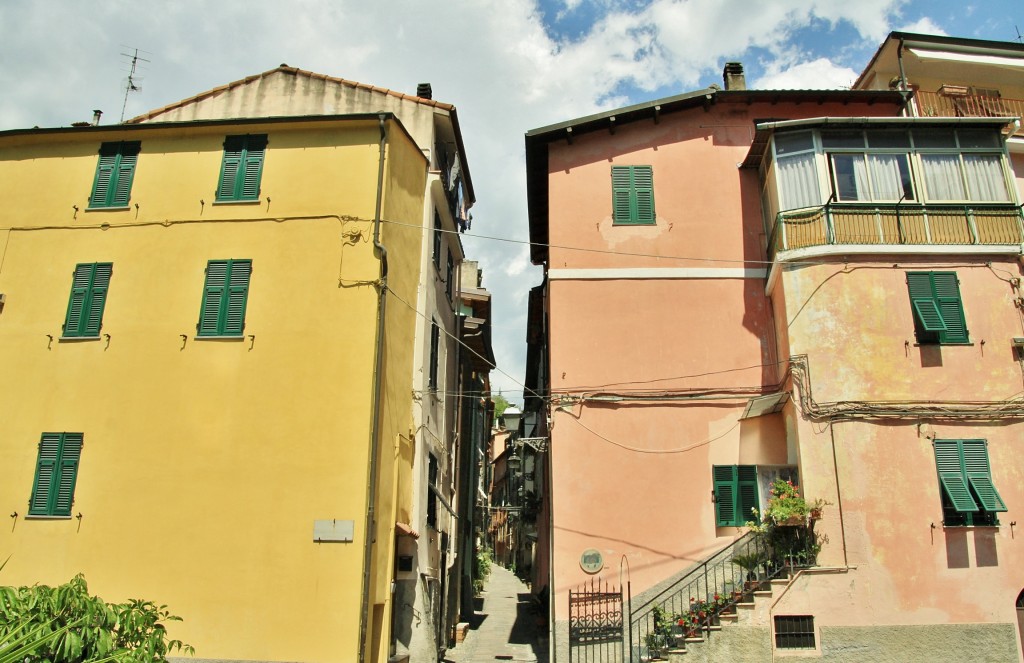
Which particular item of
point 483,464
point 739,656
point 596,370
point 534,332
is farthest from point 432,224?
point 483,464

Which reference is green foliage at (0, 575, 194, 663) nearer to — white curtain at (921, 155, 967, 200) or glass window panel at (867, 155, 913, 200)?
glass window panel at (867, 155, 913, 200)

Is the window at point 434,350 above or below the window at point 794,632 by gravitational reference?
above

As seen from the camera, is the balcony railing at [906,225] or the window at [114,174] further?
the window at [114,174]

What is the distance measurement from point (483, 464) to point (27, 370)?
26222mm

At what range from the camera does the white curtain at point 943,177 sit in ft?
54.0

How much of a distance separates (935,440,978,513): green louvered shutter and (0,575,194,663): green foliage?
13216 millimetres

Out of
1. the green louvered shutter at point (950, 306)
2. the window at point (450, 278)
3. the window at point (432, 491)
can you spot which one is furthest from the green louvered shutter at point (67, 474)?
the green louvered shutter at point (950, 306)

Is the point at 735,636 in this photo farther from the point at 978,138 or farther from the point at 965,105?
the point at 965,105

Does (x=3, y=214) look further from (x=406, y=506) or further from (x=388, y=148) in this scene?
(x=406, y=506)

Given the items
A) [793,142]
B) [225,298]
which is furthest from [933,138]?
[225,298]

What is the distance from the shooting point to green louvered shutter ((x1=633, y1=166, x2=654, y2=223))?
18094 mm

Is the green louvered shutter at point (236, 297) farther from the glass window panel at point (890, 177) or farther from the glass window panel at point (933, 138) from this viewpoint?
the glass window panel at point (933, 138)

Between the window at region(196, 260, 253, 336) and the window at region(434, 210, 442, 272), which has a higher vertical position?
the window at region(434, 210, 442, 272)

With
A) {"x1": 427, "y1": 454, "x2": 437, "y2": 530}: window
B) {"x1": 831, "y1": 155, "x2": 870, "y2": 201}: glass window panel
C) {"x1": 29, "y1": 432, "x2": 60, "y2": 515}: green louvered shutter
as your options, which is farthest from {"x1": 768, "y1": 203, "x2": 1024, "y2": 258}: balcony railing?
{"x1": 29, "y1": 432, "x2": 60, "y2": 515}: green louvered shutter
